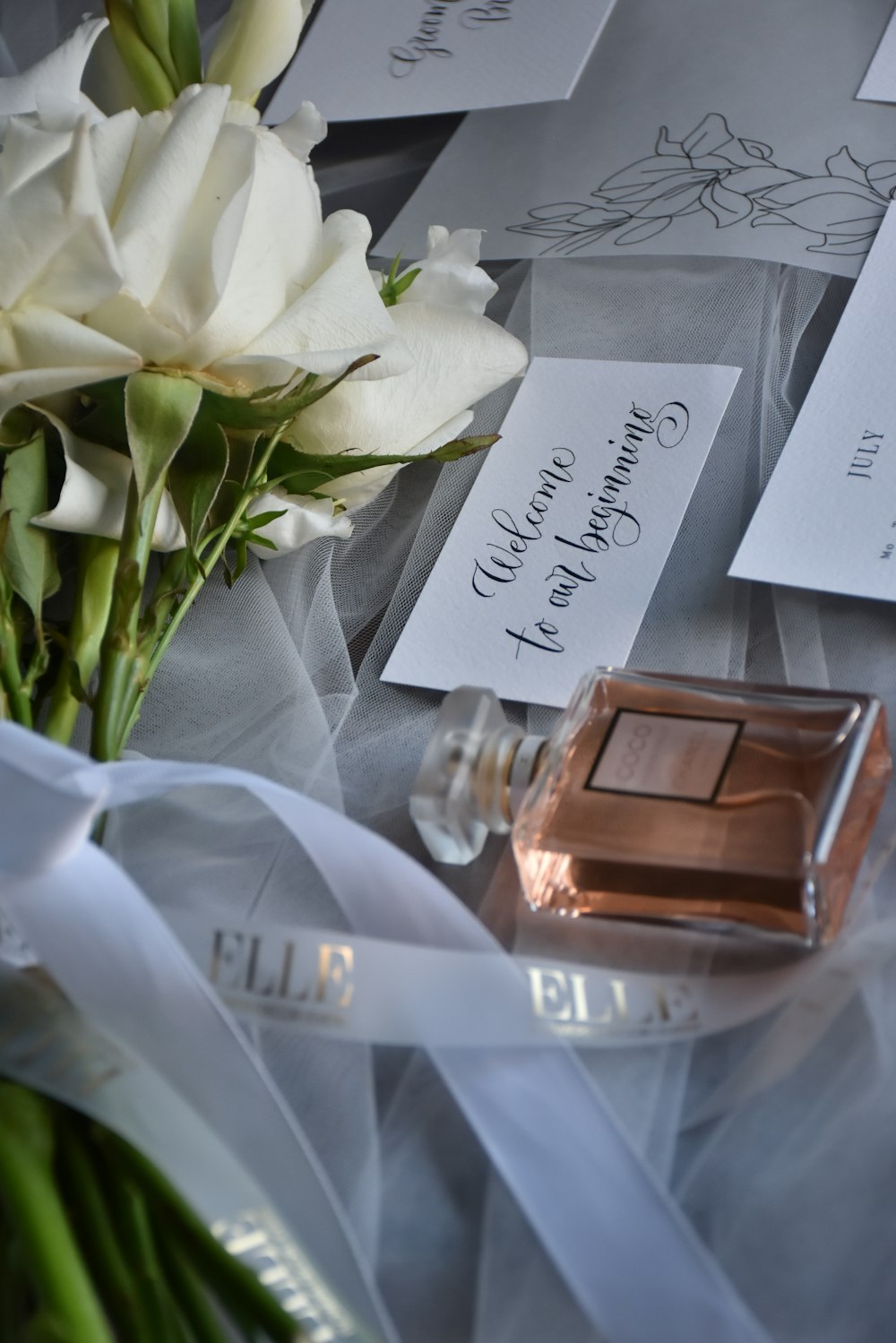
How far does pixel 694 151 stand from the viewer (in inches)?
25.7

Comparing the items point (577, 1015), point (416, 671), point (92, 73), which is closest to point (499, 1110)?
point (577, 1015)

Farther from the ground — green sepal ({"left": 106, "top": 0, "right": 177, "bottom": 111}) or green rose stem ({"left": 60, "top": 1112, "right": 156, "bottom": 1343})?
green sepal ({"left": 106, "top": 0, "right": 177, "bottom": 111})

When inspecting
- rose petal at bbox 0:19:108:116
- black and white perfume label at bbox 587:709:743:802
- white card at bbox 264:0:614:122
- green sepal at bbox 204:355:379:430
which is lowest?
black and white perfume label at bbox 587:709:743:802

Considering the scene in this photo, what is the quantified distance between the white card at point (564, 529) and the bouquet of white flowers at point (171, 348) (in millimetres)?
64

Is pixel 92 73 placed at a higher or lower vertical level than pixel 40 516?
higher

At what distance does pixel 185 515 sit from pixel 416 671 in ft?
0.38

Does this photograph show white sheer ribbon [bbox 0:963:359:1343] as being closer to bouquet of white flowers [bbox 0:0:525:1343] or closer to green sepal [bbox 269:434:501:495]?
bouquet of white flowers [bbox 0:0:525:1343]

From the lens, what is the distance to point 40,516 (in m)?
0.41

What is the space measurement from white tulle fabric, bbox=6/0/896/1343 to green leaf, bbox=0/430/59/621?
0.27 feet

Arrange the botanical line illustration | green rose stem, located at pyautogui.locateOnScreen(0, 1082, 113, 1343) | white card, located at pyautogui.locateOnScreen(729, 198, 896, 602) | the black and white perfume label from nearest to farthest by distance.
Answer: green rose stem, located at pyautogui.locateOnScreen(0, 1082, 113, 1343), the black and white perfume label, white card, located at pyautogui.locateOnScreen(729, 198, 896, 602), the botanical line illustration

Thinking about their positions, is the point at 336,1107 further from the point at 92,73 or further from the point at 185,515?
the point at 92,73

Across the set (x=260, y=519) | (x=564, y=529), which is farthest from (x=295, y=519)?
(x=564, y=529)

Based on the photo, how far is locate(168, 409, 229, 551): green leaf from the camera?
415mm

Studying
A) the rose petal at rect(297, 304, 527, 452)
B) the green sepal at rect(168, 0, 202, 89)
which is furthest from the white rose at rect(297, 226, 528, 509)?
the green sepal at rect(168, 0, 202, 89)
